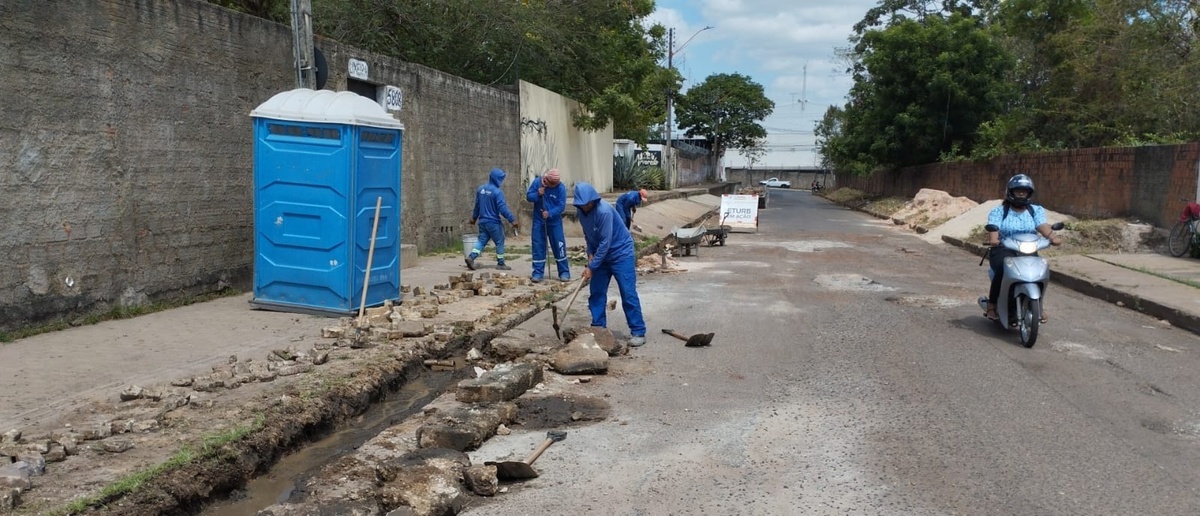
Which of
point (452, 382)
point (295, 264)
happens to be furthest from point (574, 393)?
point (295, 264)

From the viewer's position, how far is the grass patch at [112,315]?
7.25 meters

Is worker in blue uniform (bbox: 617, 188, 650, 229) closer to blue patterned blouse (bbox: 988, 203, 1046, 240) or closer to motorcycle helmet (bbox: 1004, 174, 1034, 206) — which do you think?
blue patterned blouse (bbox: 988, 203, 1046, 240)

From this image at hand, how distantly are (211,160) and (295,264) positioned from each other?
1.57m

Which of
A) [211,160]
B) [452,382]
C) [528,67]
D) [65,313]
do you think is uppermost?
[528,67]

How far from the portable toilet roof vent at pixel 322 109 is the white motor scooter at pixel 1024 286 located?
626 cm

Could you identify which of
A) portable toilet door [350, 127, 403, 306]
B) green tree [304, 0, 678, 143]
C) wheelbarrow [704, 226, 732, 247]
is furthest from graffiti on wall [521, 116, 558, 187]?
portable toilet door [350, 127, 403, 306]

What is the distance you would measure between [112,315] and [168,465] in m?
4.33

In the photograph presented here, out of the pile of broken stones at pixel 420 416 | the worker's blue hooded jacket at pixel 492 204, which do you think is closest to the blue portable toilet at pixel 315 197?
the pile of broken stones at pixel 420 416

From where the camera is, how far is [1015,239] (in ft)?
29.1

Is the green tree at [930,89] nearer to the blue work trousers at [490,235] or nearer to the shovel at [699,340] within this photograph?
the blue work trousers at [490,235]

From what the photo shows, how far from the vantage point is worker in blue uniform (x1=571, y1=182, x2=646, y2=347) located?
328 inches

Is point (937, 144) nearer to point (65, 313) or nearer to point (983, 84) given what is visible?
point (983, 84)

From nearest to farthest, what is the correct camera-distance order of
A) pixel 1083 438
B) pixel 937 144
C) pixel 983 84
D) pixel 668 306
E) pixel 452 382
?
pixel 1083 438 < pixel 452 382 < pixel 668 306 < pixel 983 84 < pixel 937 144

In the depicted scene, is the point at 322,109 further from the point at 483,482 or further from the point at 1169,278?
the point at 1169,278
